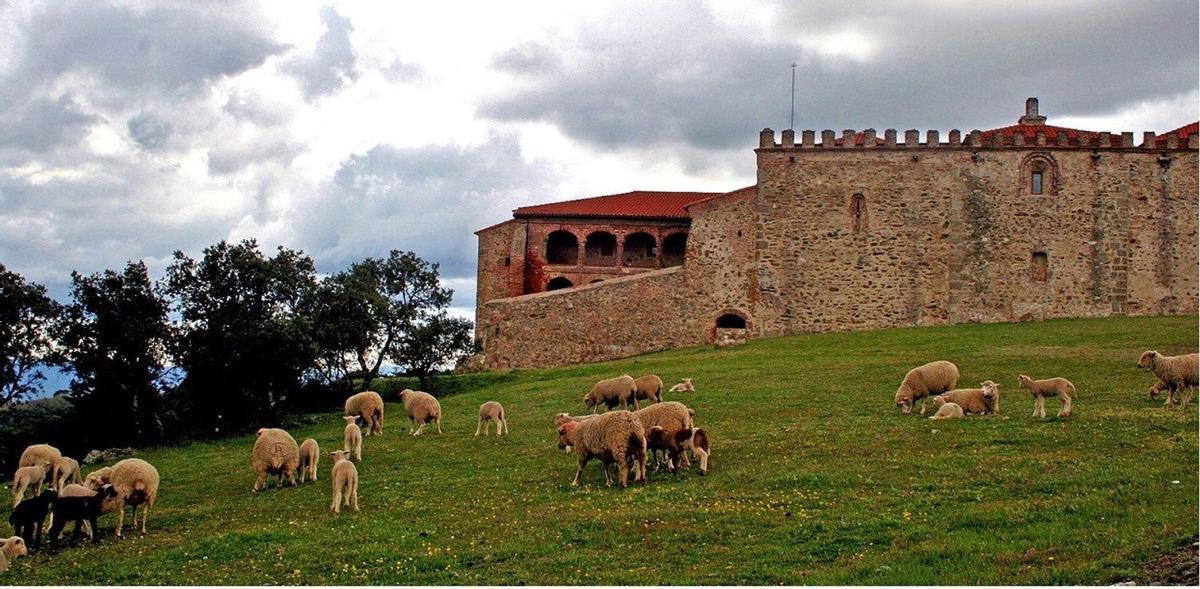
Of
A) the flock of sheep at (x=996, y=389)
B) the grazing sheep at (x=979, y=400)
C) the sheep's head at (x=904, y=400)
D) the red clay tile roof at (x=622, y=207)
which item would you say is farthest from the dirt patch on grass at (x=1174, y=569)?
the red clay tile roof at (x=622, y=207)


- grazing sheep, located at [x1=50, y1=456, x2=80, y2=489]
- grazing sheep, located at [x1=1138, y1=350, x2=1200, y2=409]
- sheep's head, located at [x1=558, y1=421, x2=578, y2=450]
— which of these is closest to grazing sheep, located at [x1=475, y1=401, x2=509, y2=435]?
sheep's head, located at [x1=558, y1=421, x2=578, y2=450]

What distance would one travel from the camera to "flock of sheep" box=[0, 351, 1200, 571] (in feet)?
57.9

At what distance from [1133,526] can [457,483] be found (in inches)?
431

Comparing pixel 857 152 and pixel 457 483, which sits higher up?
pixel 857 152

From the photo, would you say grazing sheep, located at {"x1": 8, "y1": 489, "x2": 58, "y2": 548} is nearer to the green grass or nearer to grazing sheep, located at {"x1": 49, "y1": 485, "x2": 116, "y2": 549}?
grazing sheep, located at {"x1": 49, "y1": 485, "x2": 116, "y2": 549}

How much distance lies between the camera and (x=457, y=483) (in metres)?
20.5

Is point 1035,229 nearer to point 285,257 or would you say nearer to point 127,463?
point 285,257

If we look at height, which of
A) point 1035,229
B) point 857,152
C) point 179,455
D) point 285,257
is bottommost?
point 179,455

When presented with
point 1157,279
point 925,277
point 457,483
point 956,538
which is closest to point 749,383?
point 457,483

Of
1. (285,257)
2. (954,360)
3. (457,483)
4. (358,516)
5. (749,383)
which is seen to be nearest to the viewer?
(358,516)

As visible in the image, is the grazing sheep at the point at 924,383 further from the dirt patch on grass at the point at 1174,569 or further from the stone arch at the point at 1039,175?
the stone arch at the point at 1039,175

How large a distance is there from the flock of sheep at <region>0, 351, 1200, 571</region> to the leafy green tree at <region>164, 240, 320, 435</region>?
9.83 metres

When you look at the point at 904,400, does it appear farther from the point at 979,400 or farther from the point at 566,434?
the point at 566,434

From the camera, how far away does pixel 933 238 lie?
55.0 meters
